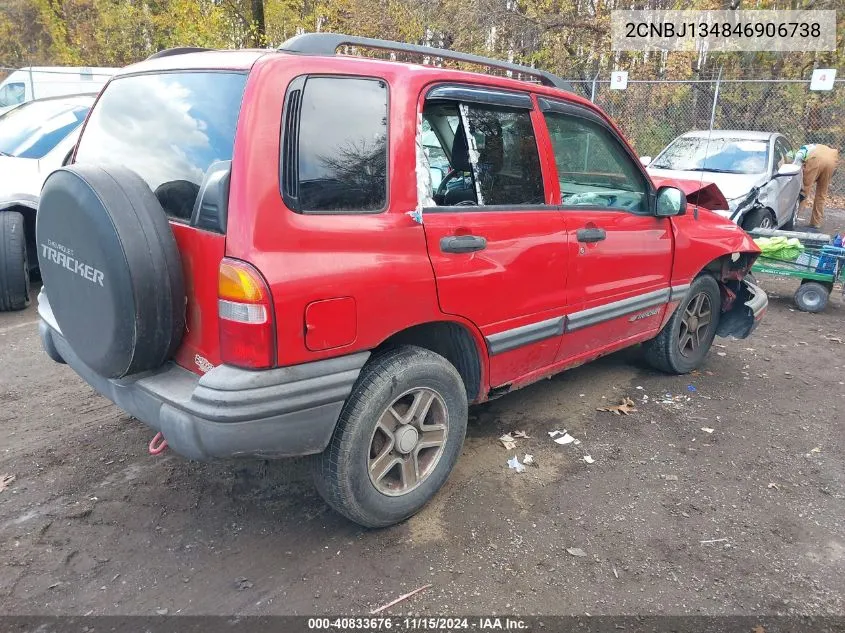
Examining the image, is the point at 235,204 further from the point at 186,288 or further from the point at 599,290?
the point at 599,290

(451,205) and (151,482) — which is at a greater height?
(451,205)

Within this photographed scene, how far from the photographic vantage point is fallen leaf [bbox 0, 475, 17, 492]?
314cm

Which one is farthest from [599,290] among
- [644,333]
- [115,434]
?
[115,434]

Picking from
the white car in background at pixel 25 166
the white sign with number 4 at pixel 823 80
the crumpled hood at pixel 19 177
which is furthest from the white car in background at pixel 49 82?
the white sign with number 4 at pixel 823 80

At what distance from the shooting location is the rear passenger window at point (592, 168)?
351 cm

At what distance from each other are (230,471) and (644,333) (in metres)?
2.88

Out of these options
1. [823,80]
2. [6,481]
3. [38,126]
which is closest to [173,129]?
[6,481]

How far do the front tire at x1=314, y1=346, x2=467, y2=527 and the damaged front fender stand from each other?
3045mm

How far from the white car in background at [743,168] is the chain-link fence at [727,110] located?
5.30m

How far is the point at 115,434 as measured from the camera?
367 cm

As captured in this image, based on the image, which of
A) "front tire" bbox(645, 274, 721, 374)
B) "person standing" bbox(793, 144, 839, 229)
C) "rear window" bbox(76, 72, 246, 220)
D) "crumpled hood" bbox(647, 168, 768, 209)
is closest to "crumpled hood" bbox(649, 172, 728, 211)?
"front tire" bbox(645, 274, 721, 374)

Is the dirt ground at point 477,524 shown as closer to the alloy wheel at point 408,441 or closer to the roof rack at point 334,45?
the alloy wheel at point 408,441

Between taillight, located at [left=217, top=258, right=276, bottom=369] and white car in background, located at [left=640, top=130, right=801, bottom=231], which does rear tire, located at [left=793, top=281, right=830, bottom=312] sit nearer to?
white car in background, located at [left=640, top=130, right=801, bottom=231]

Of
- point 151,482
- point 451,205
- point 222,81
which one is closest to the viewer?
point 222,81
